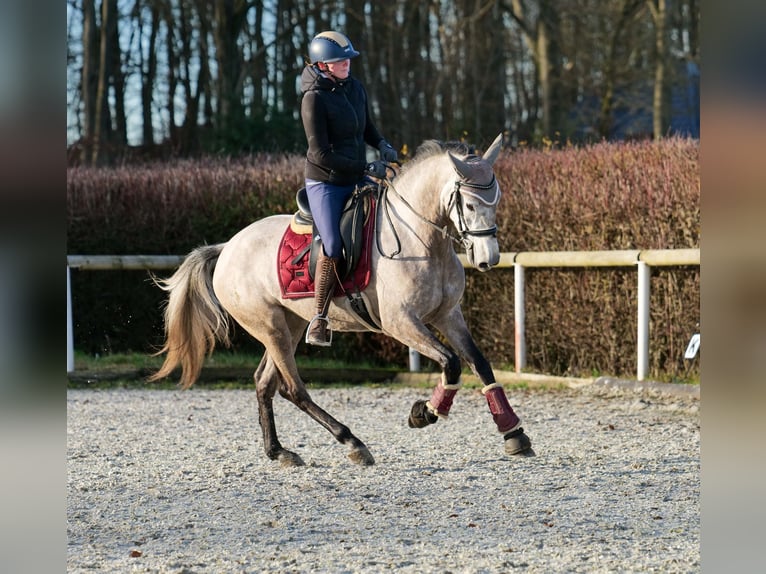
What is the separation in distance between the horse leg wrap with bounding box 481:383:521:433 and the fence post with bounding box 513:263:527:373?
508 centimetres

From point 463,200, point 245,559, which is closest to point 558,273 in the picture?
point 463,200

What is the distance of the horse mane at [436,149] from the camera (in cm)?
628

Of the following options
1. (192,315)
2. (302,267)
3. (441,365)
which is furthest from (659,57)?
(441,365)

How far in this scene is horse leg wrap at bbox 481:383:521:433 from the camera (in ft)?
19.7

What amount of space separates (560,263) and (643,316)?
1.16 metres

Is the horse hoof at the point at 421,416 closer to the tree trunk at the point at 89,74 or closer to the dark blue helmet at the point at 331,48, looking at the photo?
the dark blue helmet at the point at 331,48

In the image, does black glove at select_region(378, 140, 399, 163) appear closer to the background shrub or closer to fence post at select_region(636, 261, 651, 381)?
fence post at select_region(636, 261, 651, 381)

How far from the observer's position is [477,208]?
586cm

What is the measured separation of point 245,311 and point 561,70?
22.7 metres

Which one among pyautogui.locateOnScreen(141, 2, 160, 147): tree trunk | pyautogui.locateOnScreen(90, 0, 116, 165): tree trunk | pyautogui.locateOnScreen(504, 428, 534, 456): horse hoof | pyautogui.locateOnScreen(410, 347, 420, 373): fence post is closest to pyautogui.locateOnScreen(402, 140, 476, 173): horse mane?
pyautogui.locateOnScreen(504, 428, 534, 456): horse hoof

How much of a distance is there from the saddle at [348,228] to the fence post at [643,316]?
4358 millimetres

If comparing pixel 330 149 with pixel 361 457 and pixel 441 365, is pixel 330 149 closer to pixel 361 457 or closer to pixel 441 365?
pixel 441 365
